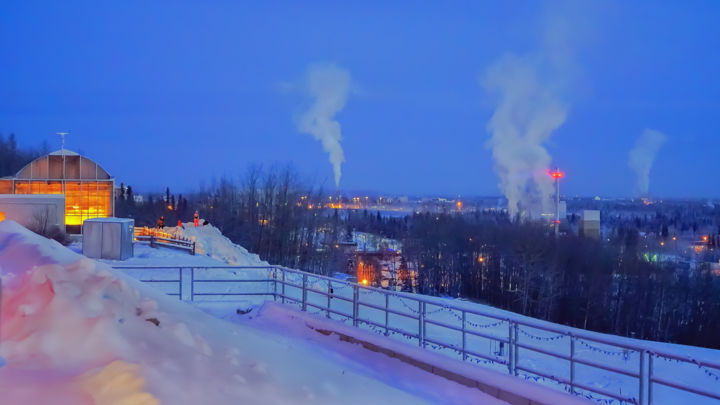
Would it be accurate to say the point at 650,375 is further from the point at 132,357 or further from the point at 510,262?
the point at 510,262

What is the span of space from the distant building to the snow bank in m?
32.7

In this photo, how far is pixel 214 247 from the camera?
33.7 meters

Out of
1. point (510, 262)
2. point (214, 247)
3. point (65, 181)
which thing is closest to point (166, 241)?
point (214, 247)

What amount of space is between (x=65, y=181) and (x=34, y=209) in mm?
5504

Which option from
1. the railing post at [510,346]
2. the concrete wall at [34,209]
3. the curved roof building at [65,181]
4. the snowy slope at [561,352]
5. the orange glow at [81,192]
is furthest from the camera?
the curved roof building at [65,181]

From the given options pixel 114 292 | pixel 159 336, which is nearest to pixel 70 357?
pixel 159 336

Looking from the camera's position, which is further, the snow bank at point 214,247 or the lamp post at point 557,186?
the lamp post at point 557,186

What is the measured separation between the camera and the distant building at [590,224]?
55.5 m

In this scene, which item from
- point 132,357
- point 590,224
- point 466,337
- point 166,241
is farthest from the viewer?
point 590,224

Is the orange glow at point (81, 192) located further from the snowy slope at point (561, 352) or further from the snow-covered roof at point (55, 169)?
the snowy slope at point (561, 352)

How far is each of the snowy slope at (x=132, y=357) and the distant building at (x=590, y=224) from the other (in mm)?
51200

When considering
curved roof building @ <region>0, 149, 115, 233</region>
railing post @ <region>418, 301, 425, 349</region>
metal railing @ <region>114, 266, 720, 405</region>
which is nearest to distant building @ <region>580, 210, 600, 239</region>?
metal railing @ <region>114, 266, 720, 405</region>

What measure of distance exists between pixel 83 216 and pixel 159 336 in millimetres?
29573

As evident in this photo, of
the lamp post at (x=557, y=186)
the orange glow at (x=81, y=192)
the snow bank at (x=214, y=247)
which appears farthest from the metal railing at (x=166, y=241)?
the lamp post at (x=557, y=186)
